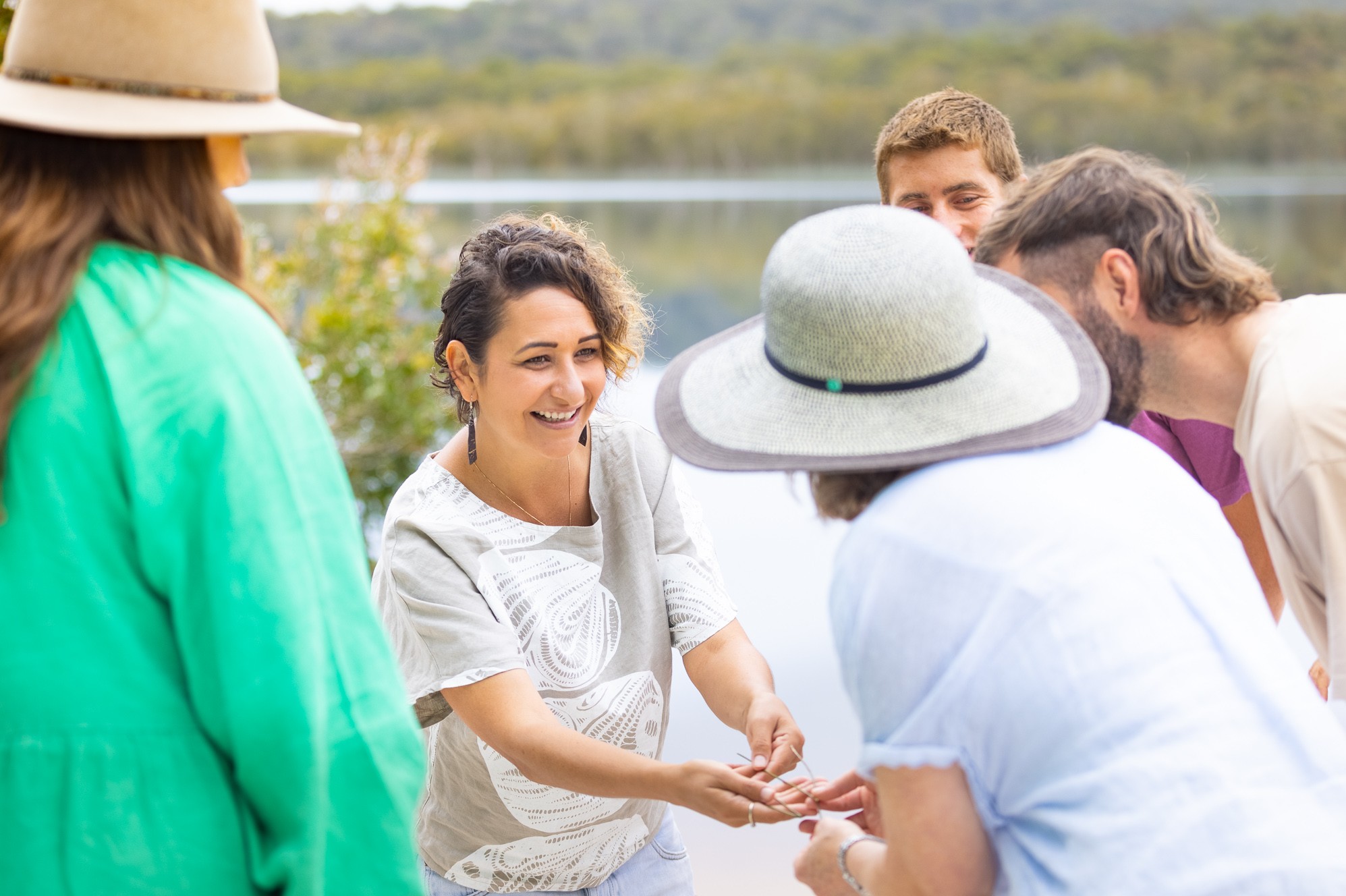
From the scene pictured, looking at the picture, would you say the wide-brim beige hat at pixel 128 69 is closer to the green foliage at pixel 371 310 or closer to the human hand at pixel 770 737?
the human hand at pixel 770 737

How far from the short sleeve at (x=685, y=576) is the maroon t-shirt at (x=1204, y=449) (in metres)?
0.95

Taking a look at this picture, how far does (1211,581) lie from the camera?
3.91 feet

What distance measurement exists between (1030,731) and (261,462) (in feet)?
2.60

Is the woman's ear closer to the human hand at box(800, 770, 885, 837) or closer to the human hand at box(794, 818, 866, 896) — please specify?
the human hand at box(800, 770, 885, 837)

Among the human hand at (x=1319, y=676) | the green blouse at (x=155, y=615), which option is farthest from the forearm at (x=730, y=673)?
the human hand at (x=1319, y=676)

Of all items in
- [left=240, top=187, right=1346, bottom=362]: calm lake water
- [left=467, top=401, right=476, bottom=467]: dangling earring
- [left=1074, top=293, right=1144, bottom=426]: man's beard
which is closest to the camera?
[left=1074, top=293, right=1144, bottom=426]: man's beard

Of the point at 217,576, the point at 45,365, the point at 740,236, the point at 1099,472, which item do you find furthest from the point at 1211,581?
the point at 740,236

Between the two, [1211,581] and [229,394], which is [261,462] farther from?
[1211,581]

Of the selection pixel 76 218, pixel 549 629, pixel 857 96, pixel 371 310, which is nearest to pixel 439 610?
pixel 549 629

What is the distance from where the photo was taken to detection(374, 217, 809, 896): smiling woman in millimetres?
1930

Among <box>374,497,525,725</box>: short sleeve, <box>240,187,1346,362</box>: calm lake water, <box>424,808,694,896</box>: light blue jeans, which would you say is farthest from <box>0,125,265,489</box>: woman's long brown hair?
<box>240,187,1346,362</box>: calm lake water

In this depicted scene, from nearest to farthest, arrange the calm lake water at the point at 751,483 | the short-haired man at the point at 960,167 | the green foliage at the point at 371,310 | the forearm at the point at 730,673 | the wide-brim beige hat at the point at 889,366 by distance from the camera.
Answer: the wide-brim beige hat at the point at 889,366, the forearm at the point at 730,673, the short-haired man at the point at 960,167, the calm lake water at the point at 751,483, the green foliage at the point at 371,310

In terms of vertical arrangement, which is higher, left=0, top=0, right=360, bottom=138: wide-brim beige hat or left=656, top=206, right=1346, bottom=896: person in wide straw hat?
left=0, top=0, right=360, bottom=138: wide-brim beige hat

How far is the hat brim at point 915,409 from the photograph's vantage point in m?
1.20
